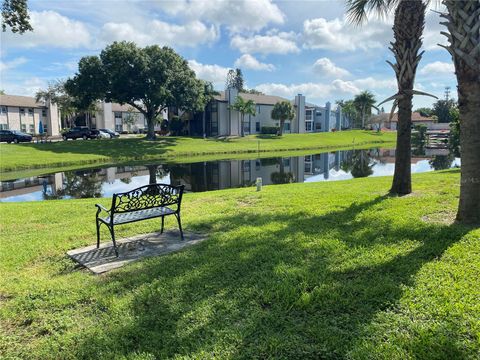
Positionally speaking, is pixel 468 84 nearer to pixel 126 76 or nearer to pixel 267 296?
pixel 267 296

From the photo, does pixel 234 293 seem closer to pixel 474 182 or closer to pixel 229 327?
pixel 229 327

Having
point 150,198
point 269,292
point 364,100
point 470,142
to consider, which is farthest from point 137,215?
point 364,100

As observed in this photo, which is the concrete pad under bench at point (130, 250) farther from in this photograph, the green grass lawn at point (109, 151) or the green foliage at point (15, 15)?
the green grass lawn at point (109, 151)

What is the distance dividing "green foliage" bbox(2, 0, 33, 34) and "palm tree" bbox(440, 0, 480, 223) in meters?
13.9

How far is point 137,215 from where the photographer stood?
5.63m

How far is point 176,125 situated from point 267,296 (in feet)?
180

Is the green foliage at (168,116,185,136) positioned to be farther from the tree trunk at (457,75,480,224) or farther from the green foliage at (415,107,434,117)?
the green foliage at (415,107,434,117)

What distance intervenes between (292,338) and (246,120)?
186 feet

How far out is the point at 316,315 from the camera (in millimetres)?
3291

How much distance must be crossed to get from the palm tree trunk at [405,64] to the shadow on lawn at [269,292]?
2.67 m

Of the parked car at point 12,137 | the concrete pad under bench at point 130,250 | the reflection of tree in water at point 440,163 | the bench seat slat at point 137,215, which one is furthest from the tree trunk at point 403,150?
the parked car at point 12,137

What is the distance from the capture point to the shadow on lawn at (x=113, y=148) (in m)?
31.3

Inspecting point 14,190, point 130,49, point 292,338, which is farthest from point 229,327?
point 130,49

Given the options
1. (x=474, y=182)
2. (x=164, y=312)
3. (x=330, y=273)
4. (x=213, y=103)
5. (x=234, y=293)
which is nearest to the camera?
(x=164, y=312)
